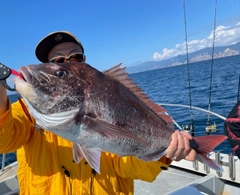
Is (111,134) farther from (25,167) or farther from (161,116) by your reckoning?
(25,167)

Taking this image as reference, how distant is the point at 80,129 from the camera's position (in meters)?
1.60

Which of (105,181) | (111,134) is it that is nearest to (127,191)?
(105,181)

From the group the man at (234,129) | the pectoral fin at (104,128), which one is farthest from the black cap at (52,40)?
the man at (234,129)

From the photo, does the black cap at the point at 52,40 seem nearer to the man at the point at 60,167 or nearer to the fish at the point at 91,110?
the man at the point at 60,167

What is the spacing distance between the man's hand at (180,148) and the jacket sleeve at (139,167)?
191mm

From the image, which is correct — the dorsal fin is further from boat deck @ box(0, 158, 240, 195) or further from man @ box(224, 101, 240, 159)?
boat deck @ box(0, 158, 240, 195)

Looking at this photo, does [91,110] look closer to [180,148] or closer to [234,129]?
[180,148]

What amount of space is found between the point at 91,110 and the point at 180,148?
33.7 inches

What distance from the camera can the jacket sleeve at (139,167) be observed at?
224cm

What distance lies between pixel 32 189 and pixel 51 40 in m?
1.51

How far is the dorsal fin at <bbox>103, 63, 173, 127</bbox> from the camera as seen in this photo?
1919mm

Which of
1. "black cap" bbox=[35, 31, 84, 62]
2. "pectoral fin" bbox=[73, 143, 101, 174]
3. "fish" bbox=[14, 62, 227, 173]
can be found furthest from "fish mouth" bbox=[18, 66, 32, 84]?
"black cap" bbox=[35, 31, 84, 62]

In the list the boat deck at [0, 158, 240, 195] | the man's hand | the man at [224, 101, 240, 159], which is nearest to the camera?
the man's hand

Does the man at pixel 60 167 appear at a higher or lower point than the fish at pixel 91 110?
lower
